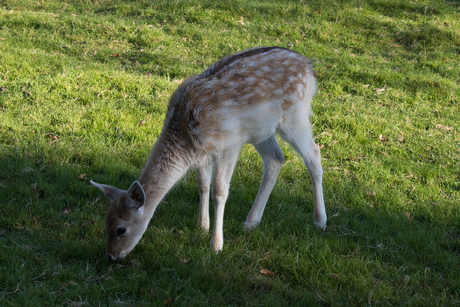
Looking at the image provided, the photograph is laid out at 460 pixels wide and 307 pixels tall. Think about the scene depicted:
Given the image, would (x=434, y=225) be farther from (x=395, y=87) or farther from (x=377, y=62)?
(x=377, y=62)

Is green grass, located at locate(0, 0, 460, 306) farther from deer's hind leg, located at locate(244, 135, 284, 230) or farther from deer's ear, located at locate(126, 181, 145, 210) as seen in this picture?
deer's ear, located at locate(126, 181, 145, 210)

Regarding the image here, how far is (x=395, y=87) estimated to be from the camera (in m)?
8.32

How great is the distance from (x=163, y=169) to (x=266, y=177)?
1.37m

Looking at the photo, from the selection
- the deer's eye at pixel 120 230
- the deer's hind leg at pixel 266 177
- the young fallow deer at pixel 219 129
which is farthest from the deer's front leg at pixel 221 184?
the deer's eye at pixel 120 230

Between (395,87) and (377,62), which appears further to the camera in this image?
(377,62)

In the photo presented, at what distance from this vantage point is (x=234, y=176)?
5473 mm

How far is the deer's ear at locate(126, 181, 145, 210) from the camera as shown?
12.0ft

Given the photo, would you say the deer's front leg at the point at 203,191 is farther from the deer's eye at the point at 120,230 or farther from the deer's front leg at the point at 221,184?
the deer's eye at the point at 120,230

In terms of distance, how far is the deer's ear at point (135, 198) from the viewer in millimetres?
3645

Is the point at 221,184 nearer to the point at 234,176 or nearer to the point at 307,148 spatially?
the point at 307,148

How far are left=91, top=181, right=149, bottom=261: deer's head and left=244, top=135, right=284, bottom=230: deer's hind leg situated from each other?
1182 mm

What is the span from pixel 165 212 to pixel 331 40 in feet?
25.7

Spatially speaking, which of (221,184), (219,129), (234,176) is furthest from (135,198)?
(234,176)

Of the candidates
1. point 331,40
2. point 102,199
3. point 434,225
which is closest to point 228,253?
point 102,199
